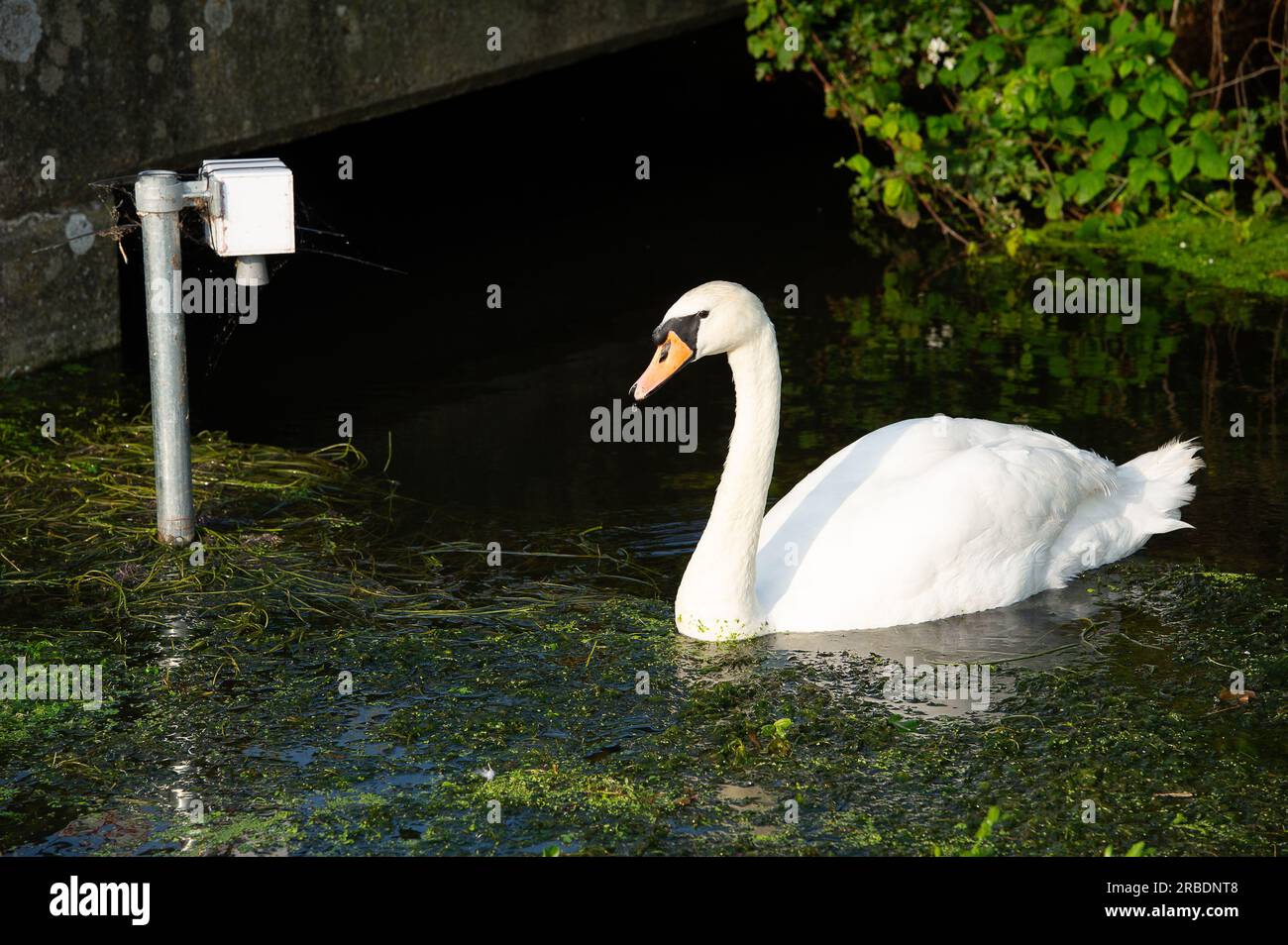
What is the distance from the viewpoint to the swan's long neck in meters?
5.85

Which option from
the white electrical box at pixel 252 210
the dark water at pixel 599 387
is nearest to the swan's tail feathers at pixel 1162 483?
the dark water at pixel 599 387

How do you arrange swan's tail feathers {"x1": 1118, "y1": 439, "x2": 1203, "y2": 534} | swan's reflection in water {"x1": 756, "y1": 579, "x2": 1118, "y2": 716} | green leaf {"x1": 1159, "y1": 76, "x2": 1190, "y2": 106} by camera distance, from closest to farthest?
Answer: 1. swan's reflection in water {"x1": 756, "y1": 579, "x2": 1118, "y2": 716}
2. swan's tail feathers {"x1": 1118, "y1": 439, "x2": 1203, "y2": 534}
3. green leaf {"x1": 1159, "y1": 76, "x2": 1190, "y2": 106}

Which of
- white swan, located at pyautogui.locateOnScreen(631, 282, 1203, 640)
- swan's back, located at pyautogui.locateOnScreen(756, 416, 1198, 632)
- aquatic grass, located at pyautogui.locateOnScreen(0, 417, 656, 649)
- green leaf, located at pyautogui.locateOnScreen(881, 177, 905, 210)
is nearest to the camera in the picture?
white swan, located at pyautogui.locateOnScreen(631, 282, 1203, 640)

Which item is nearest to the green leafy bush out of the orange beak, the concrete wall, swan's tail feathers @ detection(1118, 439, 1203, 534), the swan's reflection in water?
the concrete wall

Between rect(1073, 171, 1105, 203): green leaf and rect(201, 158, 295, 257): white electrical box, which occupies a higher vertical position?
rect(1073, 171, 1105, 203): green leaf

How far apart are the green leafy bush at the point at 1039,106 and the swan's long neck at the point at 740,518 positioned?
18.3ft

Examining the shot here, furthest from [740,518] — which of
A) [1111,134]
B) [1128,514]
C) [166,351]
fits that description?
[1111,134]

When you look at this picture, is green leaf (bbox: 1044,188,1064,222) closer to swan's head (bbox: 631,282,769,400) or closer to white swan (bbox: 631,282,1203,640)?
white swan (bbox: 631,282,1203,640)

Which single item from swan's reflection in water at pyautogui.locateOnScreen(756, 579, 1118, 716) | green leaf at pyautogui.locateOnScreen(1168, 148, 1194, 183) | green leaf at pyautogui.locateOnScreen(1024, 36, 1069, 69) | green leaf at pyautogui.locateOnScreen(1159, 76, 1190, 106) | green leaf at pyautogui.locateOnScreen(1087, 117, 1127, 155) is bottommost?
swan's reflection in water at pyautogui.locateOnScreen(756, 579, 1118, 716)

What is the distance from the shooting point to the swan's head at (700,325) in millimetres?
5691

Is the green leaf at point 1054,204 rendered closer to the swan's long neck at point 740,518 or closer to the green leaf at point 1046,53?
the green leaf at point 1046,53

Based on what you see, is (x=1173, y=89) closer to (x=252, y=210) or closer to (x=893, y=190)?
(x=893, y=190)

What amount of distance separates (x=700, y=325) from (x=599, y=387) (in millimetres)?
3321

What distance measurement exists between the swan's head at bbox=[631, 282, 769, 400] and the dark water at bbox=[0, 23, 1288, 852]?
1030 millimetres
